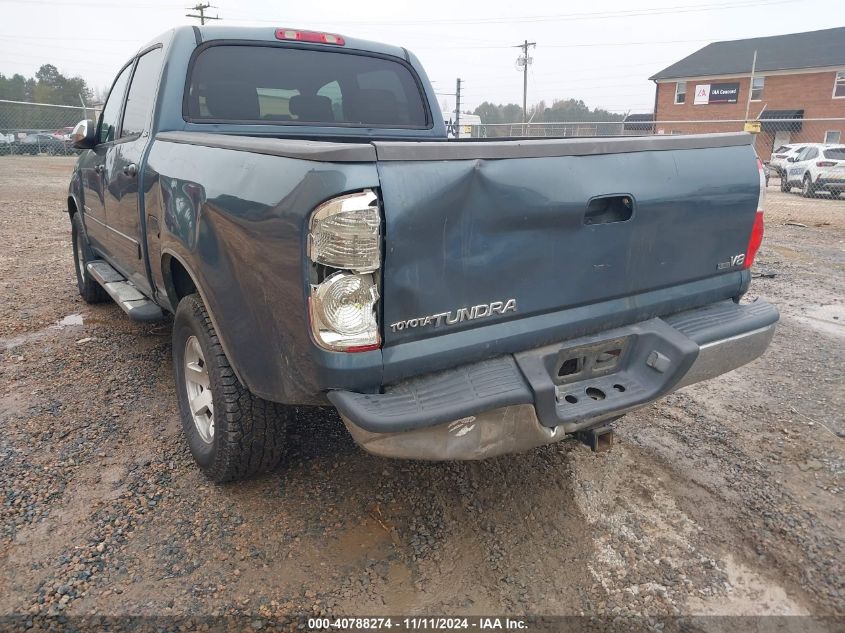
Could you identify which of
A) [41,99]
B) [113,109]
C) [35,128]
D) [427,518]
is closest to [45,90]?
[41,99]

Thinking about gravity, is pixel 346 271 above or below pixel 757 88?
below

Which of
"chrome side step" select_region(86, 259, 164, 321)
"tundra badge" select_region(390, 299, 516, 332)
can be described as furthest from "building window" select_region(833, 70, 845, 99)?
"tundra badge" select_region(390, 299, 516, 332)

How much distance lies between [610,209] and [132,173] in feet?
8.35

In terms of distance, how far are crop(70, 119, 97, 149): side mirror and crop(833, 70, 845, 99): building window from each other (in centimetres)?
4333

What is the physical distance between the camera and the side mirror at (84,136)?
4.42m

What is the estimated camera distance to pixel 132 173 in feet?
11.1

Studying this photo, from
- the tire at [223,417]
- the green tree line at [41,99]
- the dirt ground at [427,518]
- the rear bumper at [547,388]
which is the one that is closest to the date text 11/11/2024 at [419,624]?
the dirt ground at [427,518]

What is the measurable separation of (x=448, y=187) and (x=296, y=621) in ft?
5.14

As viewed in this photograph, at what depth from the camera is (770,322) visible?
2785 millimetres

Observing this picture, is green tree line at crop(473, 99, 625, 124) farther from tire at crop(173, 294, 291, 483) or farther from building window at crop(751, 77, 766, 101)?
tire at crop(173, 294, 291, 483)

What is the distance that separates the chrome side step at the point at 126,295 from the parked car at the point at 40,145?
1033 inches

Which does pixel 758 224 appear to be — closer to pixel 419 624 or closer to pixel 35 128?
pixel 419 624

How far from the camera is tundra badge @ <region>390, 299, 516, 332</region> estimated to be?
6.61 ft

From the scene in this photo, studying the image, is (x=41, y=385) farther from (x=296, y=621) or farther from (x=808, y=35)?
(x=808, y=35)
